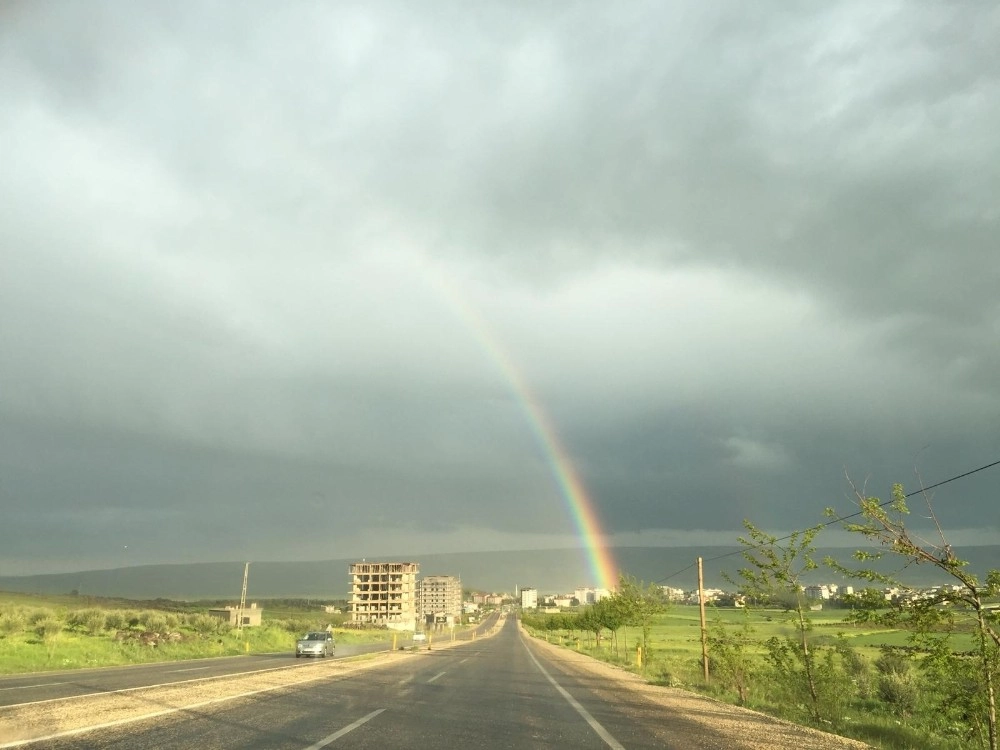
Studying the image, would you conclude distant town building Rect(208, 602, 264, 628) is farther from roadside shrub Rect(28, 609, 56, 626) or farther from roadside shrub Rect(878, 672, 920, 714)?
roadside shrub Rect(878, 672, 920, 714)

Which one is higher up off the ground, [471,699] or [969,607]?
[969,607]

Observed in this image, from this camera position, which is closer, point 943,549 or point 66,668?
point 943,549

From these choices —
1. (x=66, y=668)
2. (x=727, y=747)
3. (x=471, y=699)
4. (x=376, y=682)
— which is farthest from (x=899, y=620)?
(x=66, y=668)

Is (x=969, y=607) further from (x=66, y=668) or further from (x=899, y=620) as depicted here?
(x=66, y=668)

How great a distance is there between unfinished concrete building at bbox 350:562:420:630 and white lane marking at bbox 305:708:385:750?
184424mm

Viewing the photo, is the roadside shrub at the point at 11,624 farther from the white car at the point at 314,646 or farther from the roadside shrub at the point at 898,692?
the roadside shrub at the point at 898,692

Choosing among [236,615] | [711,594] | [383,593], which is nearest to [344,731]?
[711,594]

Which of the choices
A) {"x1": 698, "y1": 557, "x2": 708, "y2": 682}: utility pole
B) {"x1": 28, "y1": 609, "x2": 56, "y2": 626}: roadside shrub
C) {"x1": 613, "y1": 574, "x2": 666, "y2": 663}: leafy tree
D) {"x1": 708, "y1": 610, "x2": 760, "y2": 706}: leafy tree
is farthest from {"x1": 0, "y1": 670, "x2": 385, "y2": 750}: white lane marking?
{"x1": 28, "y1": 609, "x2": 56, "y2": 626}: roadside shrub

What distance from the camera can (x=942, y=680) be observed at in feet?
35.0

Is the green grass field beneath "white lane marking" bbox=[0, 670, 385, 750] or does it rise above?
beneath

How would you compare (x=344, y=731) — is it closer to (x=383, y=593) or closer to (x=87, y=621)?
(x=87, y=621)

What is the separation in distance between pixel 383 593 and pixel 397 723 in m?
193

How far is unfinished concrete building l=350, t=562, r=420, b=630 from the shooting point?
625 ft

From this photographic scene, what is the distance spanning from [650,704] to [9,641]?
1546 inches
